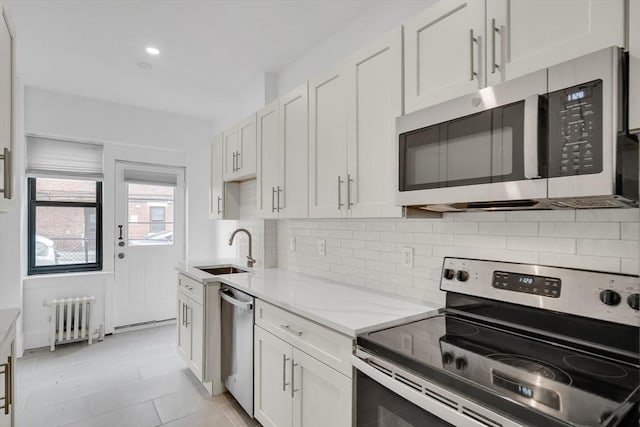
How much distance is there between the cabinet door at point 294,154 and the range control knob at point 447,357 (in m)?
1.28

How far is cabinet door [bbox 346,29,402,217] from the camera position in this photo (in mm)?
1640

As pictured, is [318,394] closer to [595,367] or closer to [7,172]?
[595,367]

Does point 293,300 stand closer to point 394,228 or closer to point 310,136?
point 394,228

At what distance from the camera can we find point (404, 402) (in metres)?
1.15

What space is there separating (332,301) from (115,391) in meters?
2.11

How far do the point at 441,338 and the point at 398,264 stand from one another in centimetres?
71

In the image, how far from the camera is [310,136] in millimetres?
2227

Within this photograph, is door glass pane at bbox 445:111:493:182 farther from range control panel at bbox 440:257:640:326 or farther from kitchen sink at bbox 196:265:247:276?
kitchen sink at bbox 196:265:247:276

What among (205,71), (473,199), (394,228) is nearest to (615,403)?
(473,199)

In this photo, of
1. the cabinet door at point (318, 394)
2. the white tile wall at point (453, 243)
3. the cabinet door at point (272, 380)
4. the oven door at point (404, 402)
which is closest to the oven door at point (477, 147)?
the white tile wall at point (453, 243)

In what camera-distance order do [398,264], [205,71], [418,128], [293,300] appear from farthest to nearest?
[205,71]
[398,264]
[293,300]
[418,128]

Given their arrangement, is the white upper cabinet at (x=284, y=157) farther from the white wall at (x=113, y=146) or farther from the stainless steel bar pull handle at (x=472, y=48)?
the white wall at (x=113, y=146)

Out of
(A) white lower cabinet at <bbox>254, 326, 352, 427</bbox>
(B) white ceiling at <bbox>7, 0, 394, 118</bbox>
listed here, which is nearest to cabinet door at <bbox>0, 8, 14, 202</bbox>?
(B) white ceiling at <bbox>7, 0, 394, 118</bbox>

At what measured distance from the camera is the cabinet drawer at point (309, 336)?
144 centimetres
